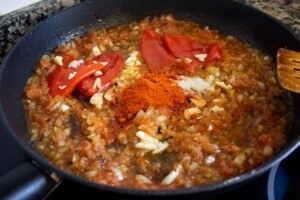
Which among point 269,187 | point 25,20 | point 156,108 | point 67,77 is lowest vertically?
point 269,187

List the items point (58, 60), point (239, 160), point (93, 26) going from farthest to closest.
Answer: point (93, 26) → point (58, 60) → point (239, 160)

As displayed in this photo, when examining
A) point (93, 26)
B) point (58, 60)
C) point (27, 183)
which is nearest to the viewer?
point (27, 183)

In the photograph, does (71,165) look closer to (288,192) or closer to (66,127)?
(66,127)

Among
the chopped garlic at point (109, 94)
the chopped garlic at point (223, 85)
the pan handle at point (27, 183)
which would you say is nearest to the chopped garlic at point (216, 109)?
the chopped garlic at point (223, 85)

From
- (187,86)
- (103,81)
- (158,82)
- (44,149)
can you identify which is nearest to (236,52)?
(187,86)

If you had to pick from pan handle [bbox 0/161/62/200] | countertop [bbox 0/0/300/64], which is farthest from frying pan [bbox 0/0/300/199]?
countertop [bbox 0/0/300/64]

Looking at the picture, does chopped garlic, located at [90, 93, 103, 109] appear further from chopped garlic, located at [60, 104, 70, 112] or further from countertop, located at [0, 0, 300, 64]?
countertop, located at [0, 0, 300, 64]

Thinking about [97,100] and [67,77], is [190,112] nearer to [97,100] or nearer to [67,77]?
[97,100]

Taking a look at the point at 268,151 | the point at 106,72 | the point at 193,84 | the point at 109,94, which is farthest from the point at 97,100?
the point at 268,151
